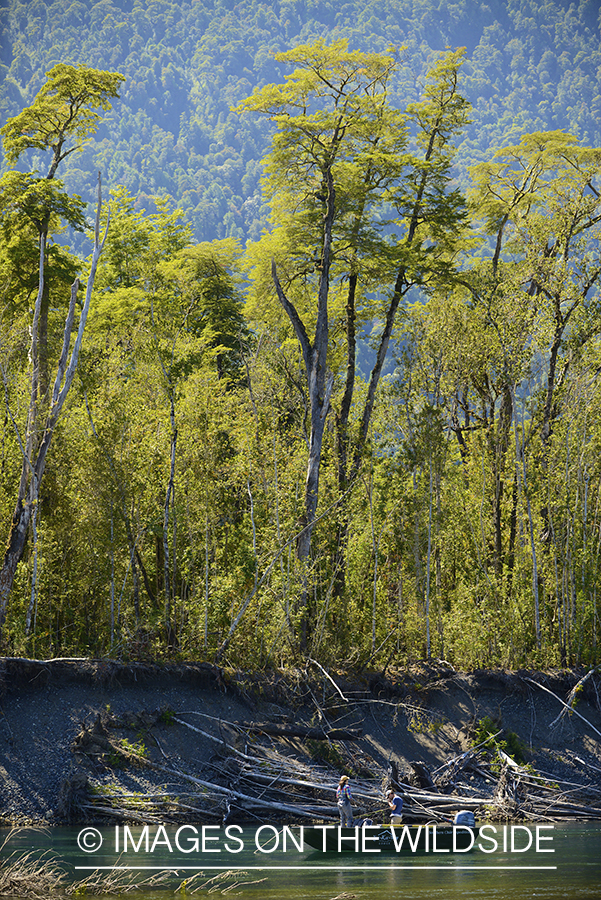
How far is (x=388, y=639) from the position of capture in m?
19.5

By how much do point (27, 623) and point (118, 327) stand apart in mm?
11734

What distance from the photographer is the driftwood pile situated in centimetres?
1377

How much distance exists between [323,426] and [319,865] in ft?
35.5

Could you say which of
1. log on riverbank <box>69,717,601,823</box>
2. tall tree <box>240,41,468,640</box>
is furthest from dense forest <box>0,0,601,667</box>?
log on riverbank <box>69,717,601,823</box>

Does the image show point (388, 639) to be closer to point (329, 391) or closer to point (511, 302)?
point (329, 391)

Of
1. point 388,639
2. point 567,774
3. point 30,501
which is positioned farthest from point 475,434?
point 30,501

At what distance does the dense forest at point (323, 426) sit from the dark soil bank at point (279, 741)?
0.98m

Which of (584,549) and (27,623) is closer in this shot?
(27,623)

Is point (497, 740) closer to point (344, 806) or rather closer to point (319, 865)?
point (344, 806)

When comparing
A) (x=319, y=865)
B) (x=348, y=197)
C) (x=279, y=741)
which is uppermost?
(x=348, y=197)

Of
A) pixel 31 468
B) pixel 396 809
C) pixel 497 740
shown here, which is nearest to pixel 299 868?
pixel 396 809

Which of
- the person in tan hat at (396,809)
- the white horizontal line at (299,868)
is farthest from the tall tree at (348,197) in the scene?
the white horizontal line at (299,868)

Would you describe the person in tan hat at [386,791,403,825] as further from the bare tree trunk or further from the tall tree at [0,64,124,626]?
the tall tree at [0,64,124,626]

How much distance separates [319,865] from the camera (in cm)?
1152
